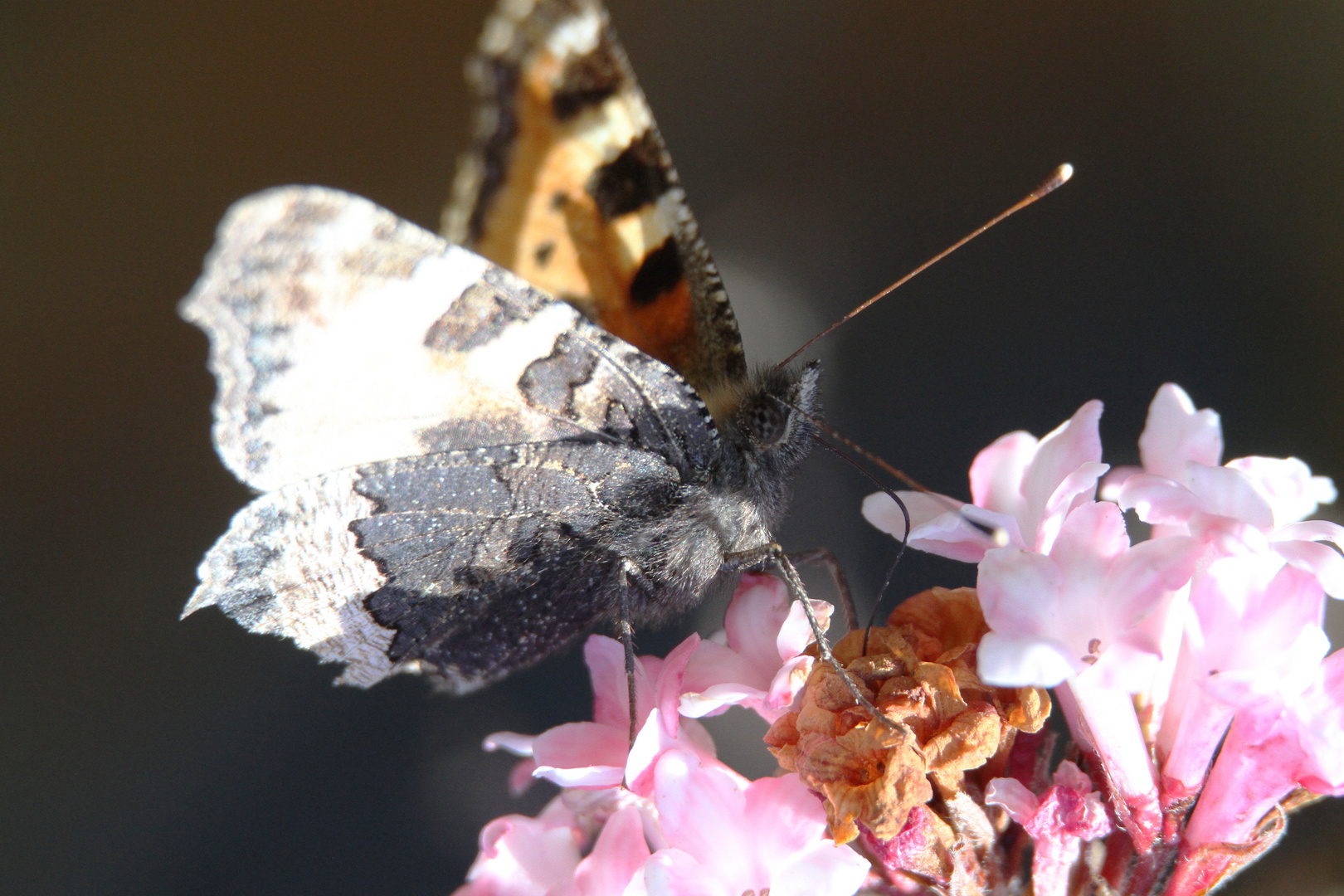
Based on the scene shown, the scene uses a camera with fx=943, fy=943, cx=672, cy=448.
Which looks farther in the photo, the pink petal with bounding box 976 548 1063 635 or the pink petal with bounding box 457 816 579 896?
the pink petal with bounding box 457 816 579 896

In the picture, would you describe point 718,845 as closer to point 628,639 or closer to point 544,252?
point 628,639

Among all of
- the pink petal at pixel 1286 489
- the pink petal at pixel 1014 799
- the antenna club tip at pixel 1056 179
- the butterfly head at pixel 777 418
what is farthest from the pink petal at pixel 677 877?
the antenna club tip at pixel 1056 179

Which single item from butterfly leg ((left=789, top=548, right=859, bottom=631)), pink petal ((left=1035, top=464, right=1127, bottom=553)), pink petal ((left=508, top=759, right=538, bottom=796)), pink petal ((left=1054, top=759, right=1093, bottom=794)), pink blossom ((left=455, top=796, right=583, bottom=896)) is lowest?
pink petal ((left=508, top=759, right=538, bottom=796))

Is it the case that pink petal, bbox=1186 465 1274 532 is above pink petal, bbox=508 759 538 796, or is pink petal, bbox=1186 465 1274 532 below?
above

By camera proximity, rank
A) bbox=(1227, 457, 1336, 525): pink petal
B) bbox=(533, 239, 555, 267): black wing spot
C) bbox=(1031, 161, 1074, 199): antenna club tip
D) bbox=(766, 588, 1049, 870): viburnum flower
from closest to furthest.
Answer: bbox=(766, 588, 1049, 870): viburnum flower
bbox=(1227, 457, 1336, 525): pink petal
bbox=(1031, 161, 1074, 199): antenna club tip
bbox=(533, 239, 555, 267): black wing spot

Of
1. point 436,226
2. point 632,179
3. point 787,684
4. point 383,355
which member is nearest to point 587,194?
point 632,179

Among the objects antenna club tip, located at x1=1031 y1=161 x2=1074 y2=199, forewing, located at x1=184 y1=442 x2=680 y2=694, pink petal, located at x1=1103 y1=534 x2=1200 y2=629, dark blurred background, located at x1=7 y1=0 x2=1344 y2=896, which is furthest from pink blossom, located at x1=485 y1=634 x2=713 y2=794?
dark blurred background, located at x1=7 y1=0 x2=1344 y2=896

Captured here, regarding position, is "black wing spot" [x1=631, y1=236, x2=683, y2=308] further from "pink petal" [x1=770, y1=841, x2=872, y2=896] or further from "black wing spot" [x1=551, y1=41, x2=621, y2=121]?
"pink petal" [x1=770, y1=841, x2=872, y2=896]

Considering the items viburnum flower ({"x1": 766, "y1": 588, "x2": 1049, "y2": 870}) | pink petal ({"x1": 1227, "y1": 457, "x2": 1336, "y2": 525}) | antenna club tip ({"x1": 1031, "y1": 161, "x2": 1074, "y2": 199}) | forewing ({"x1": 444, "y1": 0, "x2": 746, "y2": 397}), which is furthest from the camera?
forewing ({"x1": 444, "y1": 0, "x2": 746, "y2": 397})

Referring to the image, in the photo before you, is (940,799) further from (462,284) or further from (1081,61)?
(1081,61)
